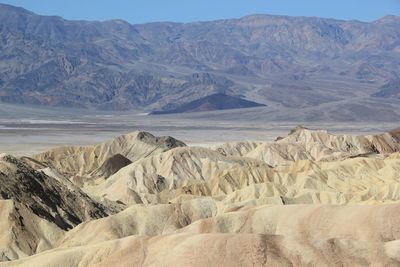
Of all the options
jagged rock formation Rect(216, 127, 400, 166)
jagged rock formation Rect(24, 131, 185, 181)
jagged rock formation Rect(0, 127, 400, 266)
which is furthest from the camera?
jagged rock formation Rect(216, 127, 400, 166)

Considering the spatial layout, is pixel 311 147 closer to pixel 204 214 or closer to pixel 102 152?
pixel 102 152

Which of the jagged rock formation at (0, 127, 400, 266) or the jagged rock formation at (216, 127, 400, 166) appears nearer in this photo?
the jagged rock formation at (0, 127, 400, 266)

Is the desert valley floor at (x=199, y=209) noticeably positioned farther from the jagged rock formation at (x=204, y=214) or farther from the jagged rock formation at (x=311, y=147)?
the jagged rock formation at (x=311, y=147)

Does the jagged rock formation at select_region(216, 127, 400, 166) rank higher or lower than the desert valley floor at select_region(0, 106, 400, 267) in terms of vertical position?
lower

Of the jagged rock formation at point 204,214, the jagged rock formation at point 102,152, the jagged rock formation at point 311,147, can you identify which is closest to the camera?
the jagged rock formation at point 204,214

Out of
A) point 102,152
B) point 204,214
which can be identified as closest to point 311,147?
point 102,152

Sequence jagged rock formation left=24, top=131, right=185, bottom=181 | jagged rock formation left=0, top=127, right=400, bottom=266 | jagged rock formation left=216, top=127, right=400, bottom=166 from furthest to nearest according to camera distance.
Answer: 1. jagged rock formation left=216, top=127, right=400, bottom=166
2. jagged rock formation left=24, top=131, right=185, bottom=181
3. jagged rock formation left=0, top=127, right=400, bottom=266

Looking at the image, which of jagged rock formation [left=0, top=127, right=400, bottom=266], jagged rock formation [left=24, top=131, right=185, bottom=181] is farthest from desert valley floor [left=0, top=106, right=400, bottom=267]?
jagged rock formation [left=24, top=131, right=185, bottom=181]

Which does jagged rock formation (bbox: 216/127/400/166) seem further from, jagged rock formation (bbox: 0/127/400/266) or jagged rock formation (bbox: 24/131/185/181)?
jagged rock formation (bbox: 24/131/185/181)

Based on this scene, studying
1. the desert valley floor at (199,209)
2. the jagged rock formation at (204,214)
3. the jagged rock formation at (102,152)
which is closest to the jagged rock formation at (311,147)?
the desert valley floor at (199,209)
